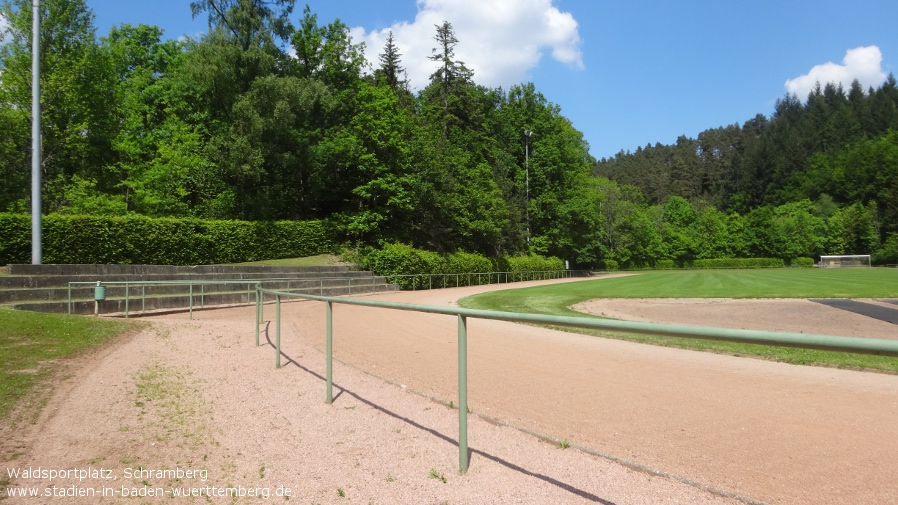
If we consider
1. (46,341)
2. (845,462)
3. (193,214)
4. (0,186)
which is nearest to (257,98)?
(193,214)

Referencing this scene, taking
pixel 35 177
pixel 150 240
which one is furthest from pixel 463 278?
pixel 35 177

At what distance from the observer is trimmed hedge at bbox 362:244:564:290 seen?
30.1 m

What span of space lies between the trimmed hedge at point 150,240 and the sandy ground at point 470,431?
13.7m

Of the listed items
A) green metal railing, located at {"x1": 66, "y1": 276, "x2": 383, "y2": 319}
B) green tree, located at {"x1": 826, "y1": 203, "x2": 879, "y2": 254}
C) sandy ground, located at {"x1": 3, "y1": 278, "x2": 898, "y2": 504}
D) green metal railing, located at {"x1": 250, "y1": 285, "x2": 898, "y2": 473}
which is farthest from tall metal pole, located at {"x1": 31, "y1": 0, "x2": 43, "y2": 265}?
green tree, located at {"x1": 826, "y1": 203, "x2": 879, "y2": 254}

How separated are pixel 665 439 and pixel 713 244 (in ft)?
347

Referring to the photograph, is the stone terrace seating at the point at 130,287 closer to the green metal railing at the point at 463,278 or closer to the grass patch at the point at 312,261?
the grass patch at the point at 312,261

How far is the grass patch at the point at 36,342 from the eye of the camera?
20.1 ft

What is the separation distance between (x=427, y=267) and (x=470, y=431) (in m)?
27.5

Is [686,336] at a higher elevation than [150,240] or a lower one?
lower

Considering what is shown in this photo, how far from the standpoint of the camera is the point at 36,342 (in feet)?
27.7

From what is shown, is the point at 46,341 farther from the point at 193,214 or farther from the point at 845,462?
the point at 193,214

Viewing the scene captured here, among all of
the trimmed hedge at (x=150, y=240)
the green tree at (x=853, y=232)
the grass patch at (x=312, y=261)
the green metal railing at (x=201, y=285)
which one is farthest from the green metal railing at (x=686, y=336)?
the green tree at (x=853, y=232)

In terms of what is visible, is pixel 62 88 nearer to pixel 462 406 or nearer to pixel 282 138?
pixel 282 138

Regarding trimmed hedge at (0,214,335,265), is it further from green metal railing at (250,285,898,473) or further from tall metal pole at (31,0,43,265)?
green metal railing at (250,285,898,473)
